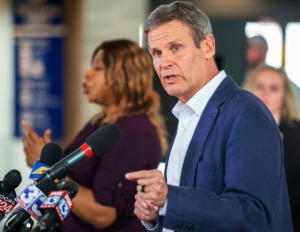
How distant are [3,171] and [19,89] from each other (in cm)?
77

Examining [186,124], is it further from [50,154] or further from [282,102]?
[282,102]

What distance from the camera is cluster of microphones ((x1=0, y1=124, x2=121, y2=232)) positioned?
5.65ft

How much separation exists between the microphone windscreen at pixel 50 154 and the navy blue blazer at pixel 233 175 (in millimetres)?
349

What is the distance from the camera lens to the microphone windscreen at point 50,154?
199 centimetres

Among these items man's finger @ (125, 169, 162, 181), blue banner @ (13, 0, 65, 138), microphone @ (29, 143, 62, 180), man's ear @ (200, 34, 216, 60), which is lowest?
blue banner @ (13, 0, 65, 138)

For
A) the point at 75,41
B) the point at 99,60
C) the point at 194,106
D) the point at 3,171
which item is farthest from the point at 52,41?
the point at 194,106

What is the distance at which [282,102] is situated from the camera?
415cm

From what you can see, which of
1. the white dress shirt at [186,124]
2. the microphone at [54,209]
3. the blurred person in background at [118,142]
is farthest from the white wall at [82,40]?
Answer: the microphone at [54,209]

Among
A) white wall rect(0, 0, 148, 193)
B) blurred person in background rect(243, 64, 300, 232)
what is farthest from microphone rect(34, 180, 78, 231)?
white wall rect(0, 0, 148, 193)

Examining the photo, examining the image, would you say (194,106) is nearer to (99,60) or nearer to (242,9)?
(99,60)

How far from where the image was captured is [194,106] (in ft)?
6.86

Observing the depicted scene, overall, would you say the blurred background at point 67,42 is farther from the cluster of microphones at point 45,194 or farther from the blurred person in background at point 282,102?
the cluster of microphones at point 45,194

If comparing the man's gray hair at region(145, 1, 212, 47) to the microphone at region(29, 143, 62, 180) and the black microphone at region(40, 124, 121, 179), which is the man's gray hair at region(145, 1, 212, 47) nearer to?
the black microphone at region(40, 124, 121, 179)

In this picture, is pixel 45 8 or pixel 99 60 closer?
pixel 99 60
